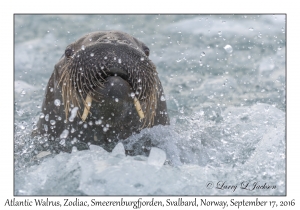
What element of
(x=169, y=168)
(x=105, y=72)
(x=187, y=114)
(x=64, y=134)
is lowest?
(x=169, y=168)

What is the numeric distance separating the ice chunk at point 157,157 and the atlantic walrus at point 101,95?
264mm

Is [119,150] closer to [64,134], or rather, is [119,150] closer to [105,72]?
[64,134]

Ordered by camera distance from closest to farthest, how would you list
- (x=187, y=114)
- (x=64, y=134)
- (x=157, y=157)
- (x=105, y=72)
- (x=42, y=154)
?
(x=105, y=72) < (x=157, y=157) < (x=64, y=134) < (x=42, y=154) < (x=187, y=114)

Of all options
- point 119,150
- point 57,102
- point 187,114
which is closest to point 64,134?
point 57,102

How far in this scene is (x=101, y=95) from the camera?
15.5 feet

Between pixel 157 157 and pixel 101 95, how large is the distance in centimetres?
90

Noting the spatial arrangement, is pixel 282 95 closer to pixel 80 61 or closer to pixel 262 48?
pixel 262 48

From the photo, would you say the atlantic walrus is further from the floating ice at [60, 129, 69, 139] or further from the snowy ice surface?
the snowy ice surface

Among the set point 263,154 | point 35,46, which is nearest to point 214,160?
point 263,154

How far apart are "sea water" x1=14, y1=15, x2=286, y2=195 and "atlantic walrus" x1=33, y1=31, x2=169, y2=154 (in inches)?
5.8
